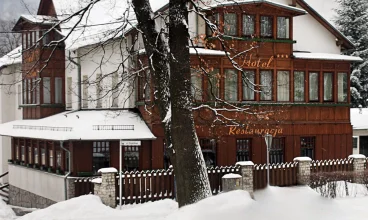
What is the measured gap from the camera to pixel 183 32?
1224 centimetres

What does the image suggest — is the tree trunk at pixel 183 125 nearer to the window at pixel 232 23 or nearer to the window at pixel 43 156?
the window at pixel 232 23

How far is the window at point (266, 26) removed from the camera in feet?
80.1

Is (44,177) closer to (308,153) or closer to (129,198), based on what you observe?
(129,198)

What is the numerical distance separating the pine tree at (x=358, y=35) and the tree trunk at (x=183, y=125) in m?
35.8

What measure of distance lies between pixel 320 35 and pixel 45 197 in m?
16.3

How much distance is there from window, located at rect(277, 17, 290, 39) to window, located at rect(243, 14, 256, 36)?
145 centimetres

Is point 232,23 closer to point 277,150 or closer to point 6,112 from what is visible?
point 277,150

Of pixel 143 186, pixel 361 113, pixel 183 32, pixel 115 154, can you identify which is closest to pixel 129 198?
pixel 143 186

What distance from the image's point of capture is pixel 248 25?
24.1 metres

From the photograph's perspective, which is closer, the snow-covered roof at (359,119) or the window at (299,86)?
the window at (299,86)

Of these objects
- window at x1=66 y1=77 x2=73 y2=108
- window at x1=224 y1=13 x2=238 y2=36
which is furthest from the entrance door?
window at x1=66 y1=77 x2=73 y2=108

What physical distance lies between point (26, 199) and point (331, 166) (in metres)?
15.6

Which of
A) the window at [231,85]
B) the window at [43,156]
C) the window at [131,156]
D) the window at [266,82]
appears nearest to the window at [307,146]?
the window at [266,82]

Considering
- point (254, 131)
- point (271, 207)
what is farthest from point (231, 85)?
point (271, 207)
